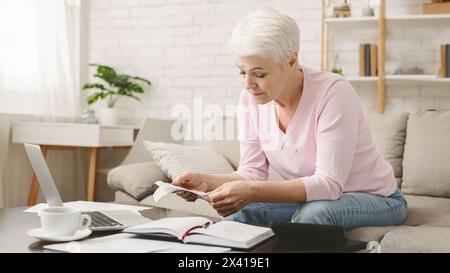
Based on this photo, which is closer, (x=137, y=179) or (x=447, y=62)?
(x=137, y=179)

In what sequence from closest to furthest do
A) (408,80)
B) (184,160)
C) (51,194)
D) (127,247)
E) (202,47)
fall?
(127,247), (51,194), (184,160), (408,80), (202,47)

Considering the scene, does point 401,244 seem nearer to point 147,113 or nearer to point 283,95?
point 283,95

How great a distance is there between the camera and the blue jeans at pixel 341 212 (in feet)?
5.00

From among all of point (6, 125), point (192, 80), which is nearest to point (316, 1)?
point (192, 80)

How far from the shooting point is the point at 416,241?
1.51 meters

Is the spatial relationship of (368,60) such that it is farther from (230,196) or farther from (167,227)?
(167,227)

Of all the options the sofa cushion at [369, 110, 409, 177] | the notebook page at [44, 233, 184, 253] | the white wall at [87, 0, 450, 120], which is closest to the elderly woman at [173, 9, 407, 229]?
the notebook page at [44, 233, 184, 253]

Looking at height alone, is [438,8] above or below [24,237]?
above

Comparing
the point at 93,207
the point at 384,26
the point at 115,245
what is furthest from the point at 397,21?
the point at 115,245

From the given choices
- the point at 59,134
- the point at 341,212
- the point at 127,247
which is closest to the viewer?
the point at 127,247

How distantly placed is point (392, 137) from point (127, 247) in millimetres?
1857

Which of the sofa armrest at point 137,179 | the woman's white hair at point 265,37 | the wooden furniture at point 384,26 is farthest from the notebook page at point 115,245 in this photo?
the wooden furniture at point 384,26

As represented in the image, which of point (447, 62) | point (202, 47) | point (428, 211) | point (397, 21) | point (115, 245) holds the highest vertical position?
point (397, 21)
